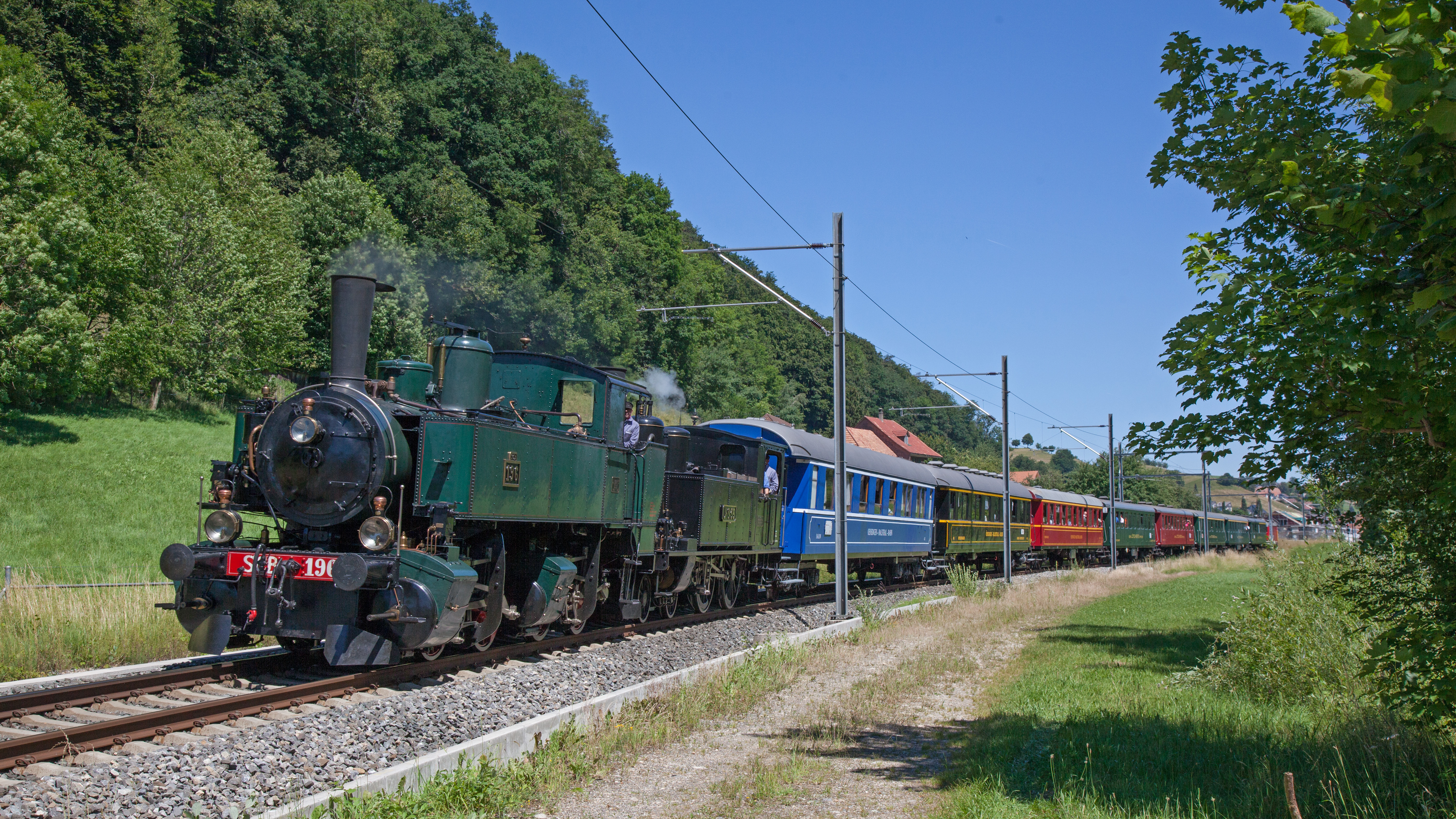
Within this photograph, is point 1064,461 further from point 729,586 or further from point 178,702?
point 178,702

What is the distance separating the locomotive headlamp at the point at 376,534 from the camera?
8.16m

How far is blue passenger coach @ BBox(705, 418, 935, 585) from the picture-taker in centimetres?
1842

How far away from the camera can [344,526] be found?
9.14 meters

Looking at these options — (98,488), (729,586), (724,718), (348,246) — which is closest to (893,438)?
(348,246)

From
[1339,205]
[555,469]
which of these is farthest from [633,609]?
[1339,205]

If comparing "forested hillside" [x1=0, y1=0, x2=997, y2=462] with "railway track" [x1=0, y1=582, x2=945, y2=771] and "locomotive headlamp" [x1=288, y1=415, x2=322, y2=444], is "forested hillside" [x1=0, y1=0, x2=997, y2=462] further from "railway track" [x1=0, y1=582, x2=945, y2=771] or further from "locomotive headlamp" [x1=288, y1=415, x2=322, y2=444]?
"railway track" [x1=0, y1=582, x2=945, y2=771]

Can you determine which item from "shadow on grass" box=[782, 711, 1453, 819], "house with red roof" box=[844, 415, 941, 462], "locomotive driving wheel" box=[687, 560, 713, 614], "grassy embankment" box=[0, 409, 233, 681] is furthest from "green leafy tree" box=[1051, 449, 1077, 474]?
"shadow on grass" box=[782, 711, 1453, 819]

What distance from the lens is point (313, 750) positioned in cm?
614

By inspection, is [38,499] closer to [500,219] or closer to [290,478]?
[290,478]

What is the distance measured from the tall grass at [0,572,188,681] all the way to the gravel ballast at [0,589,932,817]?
11.3ft

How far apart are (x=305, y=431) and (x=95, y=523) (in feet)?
57.1

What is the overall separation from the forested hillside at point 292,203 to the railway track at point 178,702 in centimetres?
512

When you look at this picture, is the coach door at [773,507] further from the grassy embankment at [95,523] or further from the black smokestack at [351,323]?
the grassy embankment at [95,523]

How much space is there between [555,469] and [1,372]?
2266cm
